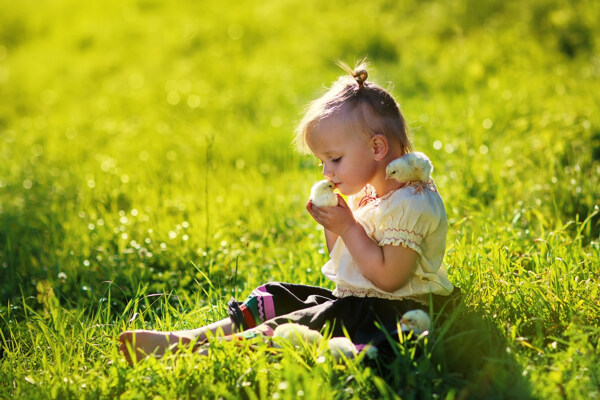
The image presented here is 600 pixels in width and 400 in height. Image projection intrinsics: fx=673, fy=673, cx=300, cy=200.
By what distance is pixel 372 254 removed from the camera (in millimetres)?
2570

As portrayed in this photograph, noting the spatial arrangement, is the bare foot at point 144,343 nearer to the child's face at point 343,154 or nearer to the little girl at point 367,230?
the little girl at point 367,230

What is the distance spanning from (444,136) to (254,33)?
4.62 metres

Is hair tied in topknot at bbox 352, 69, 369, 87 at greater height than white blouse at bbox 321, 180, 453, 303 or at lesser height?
greater

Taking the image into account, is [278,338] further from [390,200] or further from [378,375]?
[390,200]

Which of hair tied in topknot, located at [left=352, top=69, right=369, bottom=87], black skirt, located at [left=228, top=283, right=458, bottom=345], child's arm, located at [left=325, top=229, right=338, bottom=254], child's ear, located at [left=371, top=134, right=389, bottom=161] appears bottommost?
black skirt, located at [left=228, top=283, right=458, bottom=345]

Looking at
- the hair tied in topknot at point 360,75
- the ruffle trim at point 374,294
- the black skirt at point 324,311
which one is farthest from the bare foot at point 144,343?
the hair tied in topknot at point 360,75

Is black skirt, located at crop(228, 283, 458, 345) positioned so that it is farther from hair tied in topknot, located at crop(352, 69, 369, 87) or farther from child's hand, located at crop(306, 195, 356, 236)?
hair tied in topknot, located at crop(352, 69, 369, 87)

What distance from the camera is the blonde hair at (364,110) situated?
2691 mm

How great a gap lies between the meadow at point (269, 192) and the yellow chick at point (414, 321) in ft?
0.26

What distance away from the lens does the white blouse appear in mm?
2559

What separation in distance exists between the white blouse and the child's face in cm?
13

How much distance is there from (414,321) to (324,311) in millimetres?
409

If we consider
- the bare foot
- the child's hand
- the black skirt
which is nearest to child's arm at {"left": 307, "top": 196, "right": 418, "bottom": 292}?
the child's hand

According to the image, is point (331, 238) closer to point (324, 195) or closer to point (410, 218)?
point (324, 195)
